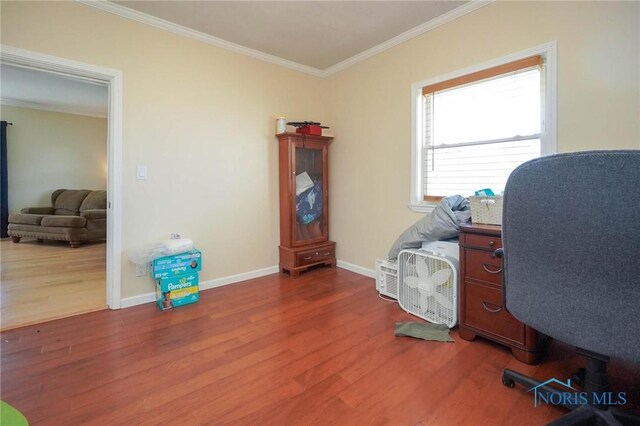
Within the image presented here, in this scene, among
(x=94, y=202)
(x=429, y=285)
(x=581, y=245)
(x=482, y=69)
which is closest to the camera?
(x=581, y=245)

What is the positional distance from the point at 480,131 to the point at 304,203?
6.27ft

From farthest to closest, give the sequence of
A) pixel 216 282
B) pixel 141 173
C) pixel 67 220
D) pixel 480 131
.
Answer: pixel 67 220 → pixel 216 282 → pixel 141 173 → pixel 480 131

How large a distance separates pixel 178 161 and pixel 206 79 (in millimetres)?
860

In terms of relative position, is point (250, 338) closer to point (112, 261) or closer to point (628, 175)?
point (112, 261)

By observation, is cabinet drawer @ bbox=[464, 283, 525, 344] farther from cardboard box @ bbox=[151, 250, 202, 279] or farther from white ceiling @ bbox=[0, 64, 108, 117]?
white ceiling @ bbox=[0, 64, 108, 117]

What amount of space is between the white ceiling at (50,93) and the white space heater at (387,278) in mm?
4003

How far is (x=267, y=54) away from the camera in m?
3.28

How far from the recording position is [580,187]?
900 mm

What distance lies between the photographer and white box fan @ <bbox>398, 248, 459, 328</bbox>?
6.84 feet

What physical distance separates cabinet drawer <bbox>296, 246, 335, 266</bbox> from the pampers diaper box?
3.67 feet

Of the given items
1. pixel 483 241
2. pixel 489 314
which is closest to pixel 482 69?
pixel 483 241

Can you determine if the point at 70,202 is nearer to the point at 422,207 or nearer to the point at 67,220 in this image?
the point at 67,220

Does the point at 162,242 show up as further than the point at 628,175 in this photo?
Yes

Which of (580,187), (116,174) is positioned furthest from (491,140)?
(116,174)
